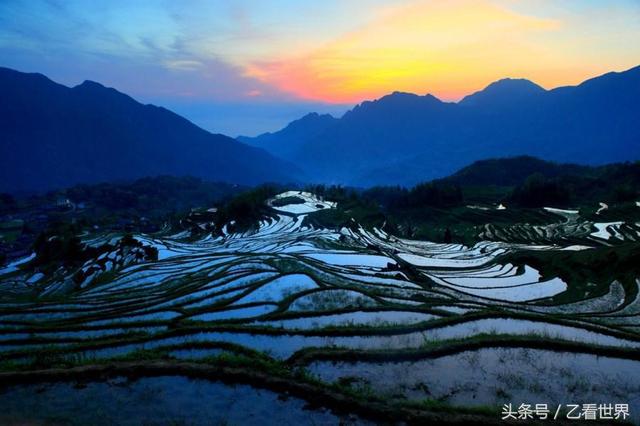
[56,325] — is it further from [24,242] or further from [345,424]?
[24,242]

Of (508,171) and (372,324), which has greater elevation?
(508,171)

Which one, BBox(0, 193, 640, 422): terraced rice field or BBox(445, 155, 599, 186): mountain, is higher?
BBox(445, 155, 599, 186): mountain

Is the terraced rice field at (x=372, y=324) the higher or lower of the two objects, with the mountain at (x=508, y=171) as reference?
lower

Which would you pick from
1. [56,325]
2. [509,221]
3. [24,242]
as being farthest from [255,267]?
[24,242]

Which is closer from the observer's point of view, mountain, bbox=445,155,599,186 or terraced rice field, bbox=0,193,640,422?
terraced rice field, bbox=0,193,640,422

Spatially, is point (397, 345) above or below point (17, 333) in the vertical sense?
above

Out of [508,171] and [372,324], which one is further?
[508,171]

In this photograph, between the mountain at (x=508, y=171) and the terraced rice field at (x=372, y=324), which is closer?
the terraced rice field at (x=372, y=324)

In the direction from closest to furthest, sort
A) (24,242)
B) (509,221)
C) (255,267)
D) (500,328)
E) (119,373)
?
(119,373) < (500,328) < (255,267) < (509,221) < (24,242)
